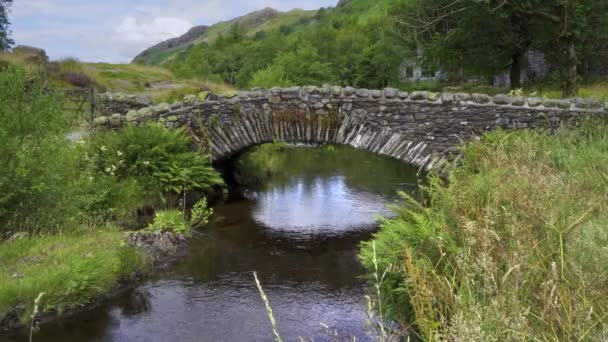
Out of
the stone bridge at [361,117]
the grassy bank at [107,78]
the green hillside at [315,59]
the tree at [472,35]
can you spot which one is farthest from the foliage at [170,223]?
the green hillside at [315,59]

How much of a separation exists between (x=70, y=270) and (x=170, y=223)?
11.2 ft

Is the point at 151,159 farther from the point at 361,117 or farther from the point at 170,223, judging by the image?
the point at 361,117

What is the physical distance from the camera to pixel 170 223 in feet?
37.8

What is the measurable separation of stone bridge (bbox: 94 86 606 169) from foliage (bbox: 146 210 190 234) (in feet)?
8.37

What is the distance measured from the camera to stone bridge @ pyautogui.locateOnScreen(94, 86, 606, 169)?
38.5ft

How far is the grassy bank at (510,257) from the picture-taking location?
3.18 m

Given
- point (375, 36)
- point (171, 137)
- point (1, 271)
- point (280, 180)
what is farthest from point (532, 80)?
point (375, 36)

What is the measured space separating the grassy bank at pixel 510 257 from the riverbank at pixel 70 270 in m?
4.09

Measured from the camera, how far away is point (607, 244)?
413 centimetres

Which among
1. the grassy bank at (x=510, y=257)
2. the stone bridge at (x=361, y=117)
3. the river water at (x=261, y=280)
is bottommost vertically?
the river water at (x=261, y=280)

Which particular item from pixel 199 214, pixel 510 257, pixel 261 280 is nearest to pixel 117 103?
pixel 199 214

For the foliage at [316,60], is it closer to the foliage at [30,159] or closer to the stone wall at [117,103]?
the stone wall at [117,103]

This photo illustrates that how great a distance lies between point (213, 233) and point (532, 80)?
23.0 metres

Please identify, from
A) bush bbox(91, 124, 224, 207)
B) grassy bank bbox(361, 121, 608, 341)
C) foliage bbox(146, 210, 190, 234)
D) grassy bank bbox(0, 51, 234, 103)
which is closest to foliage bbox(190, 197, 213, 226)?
foliage bbox(146, 210, 190, 234)
